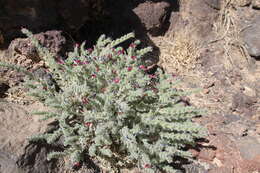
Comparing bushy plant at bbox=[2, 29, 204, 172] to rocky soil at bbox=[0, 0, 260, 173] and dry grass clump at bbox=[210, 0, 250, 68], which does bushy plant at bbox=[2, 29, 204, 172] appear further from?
dry grass clump at bbox=[210, 0, 250, 68]

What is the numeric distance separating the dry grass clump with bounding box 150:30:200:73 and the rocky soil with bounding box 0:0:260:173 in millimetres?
14

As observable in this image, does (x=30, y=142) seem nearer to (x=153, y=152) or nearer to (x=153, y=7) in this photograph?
(x=153, y=152)

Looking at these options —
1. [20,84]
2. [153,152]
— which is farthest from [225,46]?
[20,84]

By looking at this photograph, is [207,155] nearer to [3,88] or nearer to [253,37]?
[253,37]

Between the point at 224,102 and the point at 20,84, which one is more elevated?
the point at 20,84

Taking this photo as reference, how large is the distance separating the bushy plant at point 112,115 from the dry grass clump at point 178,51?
3.55ft

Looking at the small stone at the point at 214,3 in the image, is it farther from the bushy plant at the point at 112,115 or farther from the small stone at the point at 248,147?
the small stone at the point at 248,147

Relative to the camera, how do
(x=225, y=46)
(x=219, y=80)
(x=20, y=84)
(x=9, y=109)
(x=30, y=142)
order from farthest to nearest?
1. (x=225, y=46)
2. (x=219, y=80)
3. (x=20, y=84)
4. (x=9, y=109)
5. (x=30, y=142)

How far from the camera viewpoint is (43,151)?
241 centimetres

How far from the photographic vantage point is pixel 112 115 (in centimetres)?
239

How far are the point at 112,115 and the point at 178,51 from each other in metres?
1.85

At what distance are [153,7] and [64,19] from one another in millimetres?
1282

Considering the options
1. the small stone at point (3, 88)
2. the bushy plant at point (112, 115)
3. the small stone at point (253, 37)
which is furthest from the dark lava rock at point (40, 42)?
the small stone at point (253, 37)

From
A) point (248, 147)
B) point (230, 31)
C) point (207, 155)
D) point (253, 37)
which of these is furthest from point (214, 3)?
point (207, 155)
